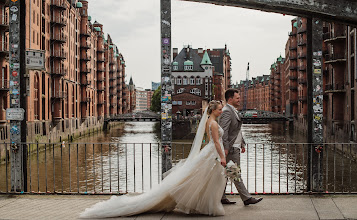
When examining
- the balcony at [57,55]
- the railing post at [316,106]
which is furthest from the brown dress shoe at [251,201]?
the balcony at [57,55]

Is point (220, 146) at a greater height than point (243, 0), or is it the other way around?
point (243, 0)

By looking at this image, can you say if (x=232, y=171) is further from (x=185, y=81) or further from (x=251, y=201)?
(x=185, y=81)

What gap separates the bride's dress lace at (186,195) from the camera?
7.00 meters

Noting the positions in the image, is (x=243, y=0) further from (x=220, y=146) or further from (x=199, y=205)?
(x=199, y=205)

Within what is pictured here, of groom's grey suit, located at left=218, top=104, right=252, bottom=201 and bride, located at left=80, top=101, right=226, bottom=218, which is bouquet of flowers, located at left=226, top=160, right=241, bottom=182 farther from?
groom's grey suit, located at left=218, top=104, right=252, bottom=201

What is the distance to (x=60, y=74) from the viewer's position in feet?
161

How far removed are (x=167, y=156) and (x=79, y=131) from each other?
56.1 meters

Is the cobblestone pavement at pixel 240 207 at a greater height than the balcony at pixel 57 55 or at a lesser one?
lesser

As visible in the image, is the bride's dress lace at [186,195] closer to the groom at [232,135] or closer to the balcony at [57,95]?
the groom at [232,135]

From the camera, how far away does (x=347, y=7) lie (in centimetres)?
779

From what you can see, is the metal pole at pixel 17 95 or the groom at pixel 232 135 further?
the metal pole at pixel 17 95

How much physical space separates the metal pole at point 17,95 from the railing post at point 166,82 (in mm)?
2805

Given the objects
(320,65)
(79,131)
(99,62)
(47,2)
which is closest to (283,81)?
(99,62)

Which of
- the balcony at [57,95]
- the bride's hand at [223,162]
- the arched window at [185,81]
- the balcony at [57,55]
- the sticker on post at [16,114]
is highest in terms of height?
the arched window at [185,81]
